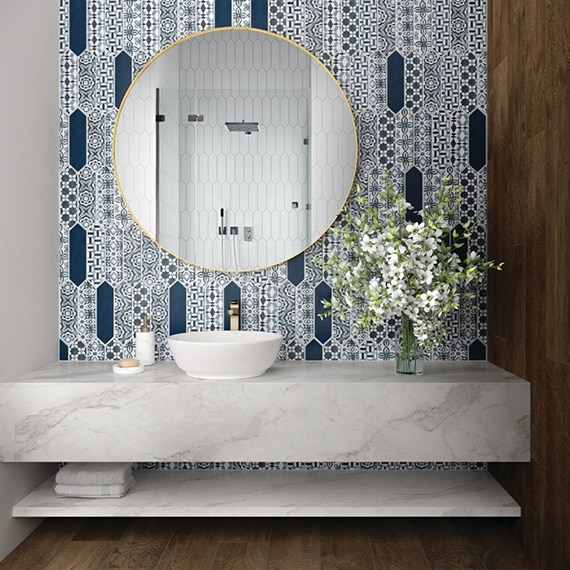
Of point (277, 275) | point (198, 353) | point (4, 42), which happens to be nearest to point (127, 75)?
point (4, 42)

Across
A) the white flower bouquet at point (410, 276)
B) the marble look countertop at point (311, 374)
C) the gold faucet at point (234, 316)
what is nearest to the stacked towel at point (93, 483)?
the marble look countertop at point (311, 374)

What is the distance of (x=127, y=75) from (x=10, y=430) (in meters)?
1.60

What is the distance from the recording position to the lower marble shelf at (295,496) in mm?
2426

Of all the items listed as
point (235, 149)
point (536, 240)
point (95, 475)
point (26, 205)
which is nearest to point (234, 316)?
point (235, 149)

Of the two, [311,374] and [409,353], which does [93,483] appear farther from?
[409,353]

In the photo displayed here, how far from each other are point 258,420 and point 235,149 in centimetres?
121

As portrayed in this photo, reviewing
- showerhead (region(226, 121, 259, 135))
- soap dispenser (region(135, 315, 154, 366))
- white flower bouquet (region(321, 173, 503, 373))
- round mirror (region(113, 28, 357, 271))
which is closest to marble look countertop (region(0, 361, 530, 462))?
white flower bouquet (region(321, 173, 503, 373))

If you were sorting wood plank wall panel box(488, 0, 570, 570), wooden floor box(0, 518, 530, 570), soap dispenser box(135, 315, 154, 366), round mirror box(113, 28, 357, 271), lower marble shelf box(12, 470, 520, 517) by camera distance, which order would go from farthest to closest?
round mirror box(113, 28, 357, 271) → soap dispenser box(135, 315, 154, 366) → lower marble shelf box(12, 470, 520, 517) → wooden floor box(0, 518, 530, 570) → wood plank wall panel box(488, 0, 570, 570)

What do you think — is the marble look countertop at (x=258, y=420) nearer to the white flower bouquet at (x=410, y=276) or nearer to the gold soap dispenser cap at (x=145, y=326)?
the white flower bouquet at (x=410, y=276)

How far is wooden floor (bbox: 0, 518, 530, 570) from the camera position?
229 cm

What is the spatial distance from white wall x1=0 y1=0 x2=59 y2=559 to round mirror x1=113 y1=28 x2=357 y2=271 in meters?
0.32

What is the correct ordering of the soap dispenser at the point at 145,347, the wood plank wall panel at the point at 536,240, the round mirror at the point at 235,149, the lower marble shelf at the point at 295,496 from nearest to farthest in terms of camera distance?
1. the wood plank wall panel at the point at 536,240
2. the lower marble shelf at the point at 295,496
3. the soap dispenser at the point at 145,347
4. the round mirror at the point at 235,149

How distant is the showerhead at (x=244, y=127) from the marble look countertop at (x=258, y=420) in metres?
1.15

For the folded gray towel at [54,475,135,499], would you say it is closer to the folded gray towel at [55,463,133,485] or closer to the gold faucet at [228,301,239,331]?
the folded gray towel at [55,463,133,485]
